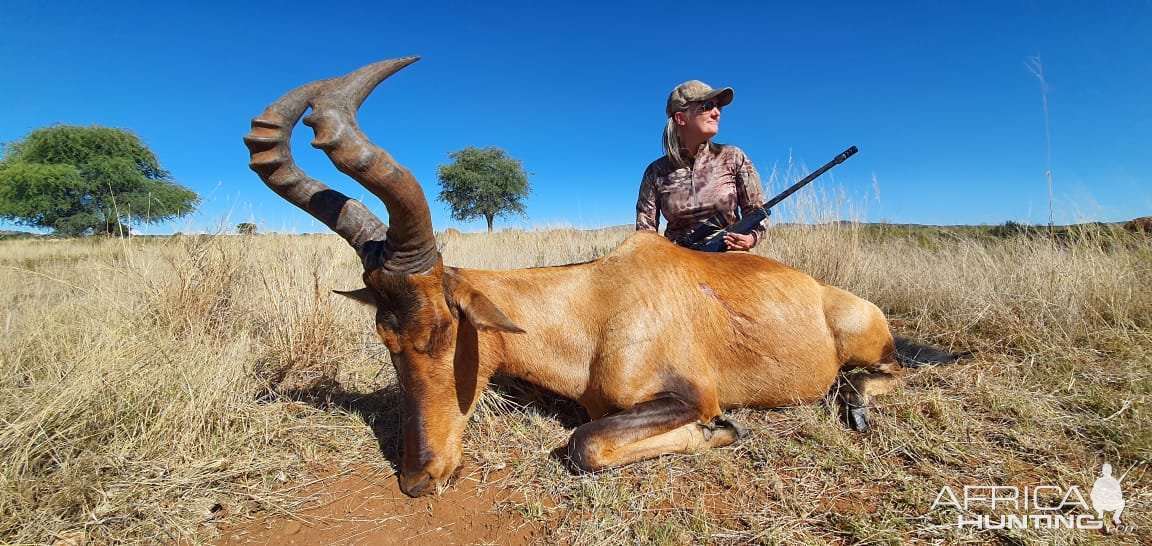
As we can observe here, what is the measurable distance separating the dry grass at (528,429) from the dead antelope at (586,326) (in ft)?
0.83

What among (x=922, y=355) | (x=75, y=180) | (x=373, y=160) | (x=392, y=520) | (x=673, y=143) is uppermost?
(x=75, y=180)

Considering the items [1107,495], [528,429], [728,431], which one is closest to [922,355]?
[1107,495]

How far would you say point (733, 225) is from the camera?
16.6 feet

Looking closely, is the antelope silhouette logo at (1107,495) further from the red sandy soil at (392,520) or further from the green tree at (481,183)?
the green tree at (481,183)

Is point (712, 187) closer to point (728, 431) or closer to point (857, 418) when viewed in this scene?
point (857, 418)

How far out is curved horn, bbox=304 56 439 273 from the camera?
7.18 feet

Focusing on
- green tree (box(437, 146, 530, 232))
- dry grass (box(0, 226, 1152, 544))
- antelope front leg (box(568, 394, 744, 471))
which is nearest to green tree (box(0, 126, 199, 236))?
green tree (box(437, 146, 530, 232))

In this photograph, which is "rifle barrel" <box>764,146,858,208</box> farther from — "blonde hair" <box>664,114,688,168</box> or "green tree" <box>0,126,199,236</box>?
"green tree" <box>0,126,199,236</box>

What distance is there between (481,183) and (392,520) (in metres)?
36.8

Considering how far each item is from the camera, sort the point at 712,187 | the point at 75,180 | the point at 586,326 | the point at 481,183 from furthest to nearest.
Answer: the point at 481,183, the point at 75,180, the point at 712,187, the point at 586,326

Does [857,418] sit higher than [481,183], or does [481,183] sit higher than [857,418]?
[481,183]

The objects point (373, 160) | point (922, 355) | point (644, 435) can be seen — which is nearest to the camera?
point (373, 160)

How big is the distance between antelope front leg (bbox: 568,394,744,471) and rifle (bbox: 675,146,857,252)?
2.68m

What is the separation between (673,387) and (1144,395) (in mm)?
2898
